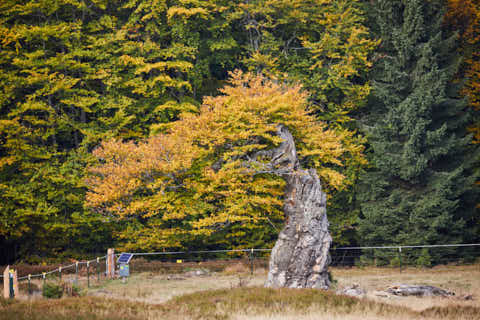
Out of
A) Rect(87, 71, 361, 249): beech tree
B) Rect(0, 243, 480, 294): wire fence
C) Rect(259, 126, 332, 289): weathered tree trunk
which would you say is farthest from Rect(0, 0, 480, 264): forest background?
Rect(259, 126, 332, 289): weathered tree trunk

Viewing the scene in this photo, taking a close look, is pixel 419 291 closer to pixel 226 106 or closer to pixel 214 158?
pixel 214 158

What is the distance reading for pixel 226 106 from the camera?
75.8ft

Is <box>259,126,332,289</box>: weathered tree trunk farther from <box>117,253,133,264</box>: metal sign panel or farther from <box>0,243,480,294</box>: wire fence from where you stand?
<box>117,253,133,264</box>: metal sign panel

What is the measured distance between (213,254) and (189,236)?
3.56 meters

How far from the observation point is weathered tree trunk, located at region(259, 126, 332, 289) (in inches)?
714

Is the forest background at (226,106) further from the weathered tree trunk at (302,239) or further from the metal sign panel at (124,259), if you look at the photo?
the weathered tree trunk at (302,239)

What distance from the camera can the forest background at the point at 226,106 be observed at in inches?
979

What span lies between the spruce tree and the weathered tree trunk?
8.69 m

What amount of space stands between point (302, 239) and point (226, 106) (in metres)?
7.62

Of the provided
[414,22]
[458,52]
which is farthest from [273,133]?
[458,52]

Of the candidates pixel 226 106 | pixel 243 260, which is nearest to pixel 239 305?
pixel 226 106

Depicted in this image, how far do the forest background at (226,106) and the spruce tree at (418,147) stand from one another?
0.08 meters

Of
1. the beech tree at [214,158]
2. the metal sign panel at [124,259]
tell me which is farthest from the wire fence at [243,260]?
the beech tree at [214,158]

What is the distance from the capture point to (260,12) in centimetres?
2908
